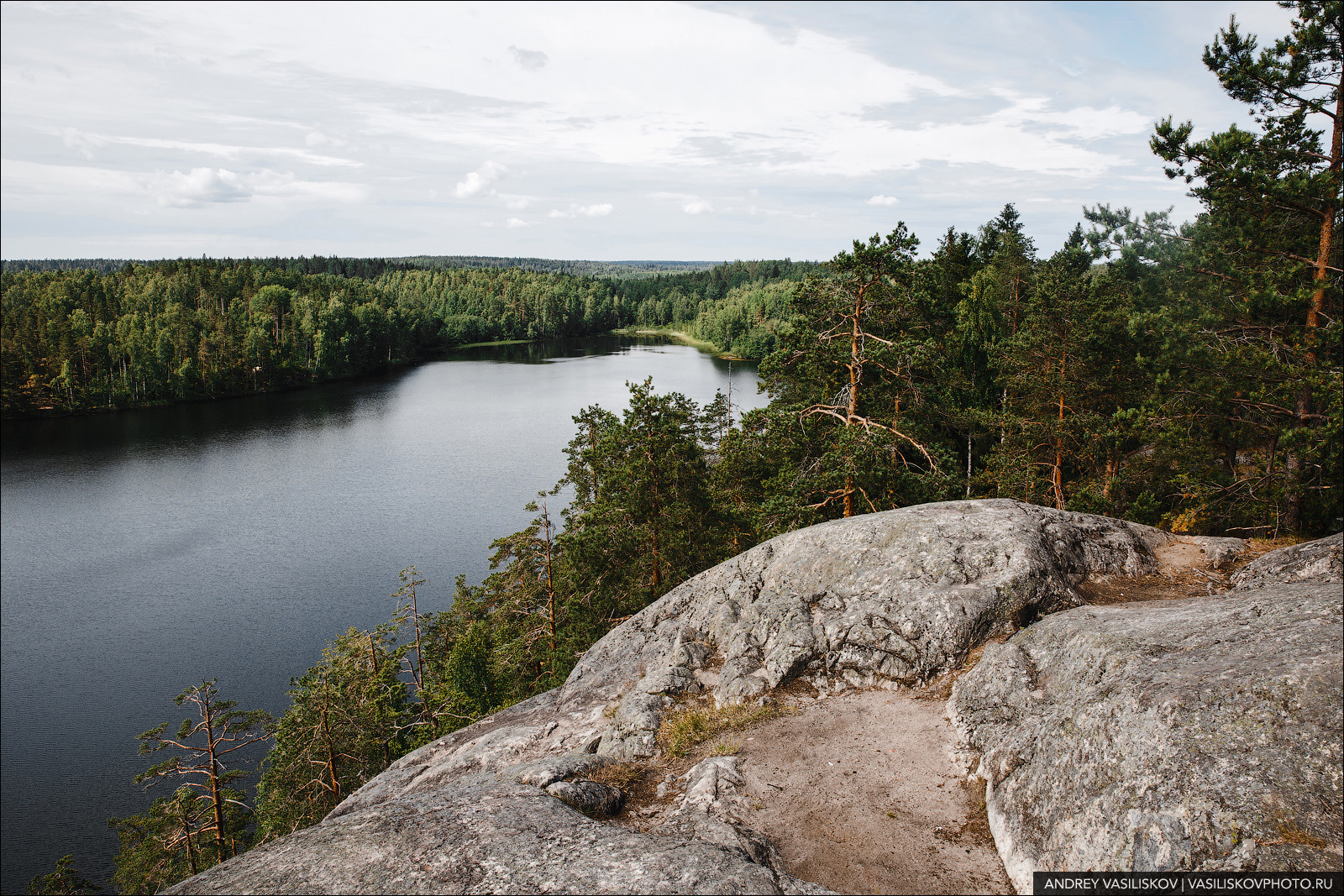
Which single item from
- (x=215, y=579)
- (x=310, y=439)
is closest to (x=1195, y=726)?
(x=215, y=579)

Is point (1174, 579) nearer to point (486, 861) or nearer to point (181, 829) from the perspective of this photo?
point (486, 861)

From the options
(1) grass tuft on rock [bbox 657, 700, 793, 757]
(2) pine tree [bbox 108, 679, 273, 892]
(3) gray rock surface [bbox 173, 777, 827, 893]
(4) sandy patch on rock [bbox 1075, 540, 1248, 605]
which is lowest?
(2) pine tree [bbox 108, 679, 273, 892]

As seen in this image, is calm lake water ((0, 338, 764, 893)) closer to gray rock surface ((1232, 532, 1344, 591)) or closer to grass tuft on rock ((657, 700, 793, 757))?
grass tuft on rock ((657, 700, 793, 757))

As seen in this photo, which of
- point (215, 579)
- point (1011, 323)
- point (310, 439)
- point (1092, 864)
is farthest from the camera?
point (310, 439)

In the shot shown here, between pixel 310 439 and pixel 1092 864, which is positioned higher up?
pixel 1092 864

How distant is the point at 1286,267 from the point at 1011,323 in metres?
15.4

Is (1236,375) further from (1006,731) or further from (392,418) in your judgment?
(392,418)

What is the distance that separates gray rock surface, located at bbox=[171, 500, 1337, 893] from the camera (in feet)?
18.4

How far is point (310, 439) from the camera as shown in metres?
59.8

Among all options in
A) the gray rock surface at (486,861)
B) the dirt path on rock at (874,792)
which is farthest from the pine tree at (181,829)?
the dirt path on rock at (874,792)

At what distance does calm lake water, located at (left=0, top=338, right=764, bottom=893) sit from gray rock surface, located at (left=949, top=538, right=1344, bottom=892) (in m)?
23.0

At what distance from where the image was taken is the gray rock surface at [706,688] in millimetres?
5602

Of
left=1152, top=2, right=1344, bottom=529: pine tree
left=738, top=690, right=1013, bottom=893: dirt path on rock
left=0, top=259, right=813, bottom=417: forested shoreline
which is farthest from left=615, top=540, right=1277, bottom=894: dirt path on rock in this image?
left=0, top=259, right=813, bottom=417: forested shoreline

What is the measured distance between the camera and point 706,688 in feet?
31.7
